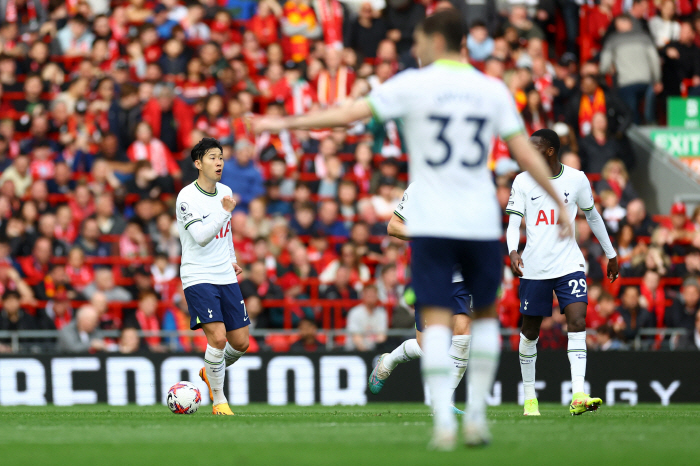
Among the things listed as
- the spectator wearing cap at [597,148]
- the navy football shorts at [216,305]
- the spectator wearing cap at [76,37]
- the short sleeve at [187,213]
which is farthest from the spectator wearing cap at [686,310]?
the spectator wearing cap at [76,37]

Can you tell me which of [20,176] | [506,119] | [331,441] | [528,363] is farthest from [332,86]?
[506,119]

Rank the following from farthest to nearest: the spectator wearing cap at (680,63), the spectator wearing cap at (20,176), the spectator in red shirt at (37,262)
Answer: the spectator wearing cap at (680,63) → the spectator wearing cap at (20,176) → the spectator in red shirt at (37,262)

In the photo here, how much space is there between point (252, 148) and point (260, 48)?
3.80 m

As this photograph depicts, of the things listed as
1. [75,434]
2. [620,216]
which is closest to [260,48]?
[620,216]

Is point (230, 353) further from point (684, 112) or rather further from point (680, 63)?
point (680, 63)

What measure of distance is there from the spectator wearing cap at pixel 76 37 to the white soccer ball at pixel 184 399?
38.3ft

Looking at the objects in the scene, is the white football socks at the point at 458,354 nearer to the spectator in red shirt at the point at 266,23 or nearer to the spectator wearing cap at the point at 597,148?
the spectator wearing cap at the point at 597,148

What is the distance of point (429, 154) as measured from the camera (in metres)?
6.32

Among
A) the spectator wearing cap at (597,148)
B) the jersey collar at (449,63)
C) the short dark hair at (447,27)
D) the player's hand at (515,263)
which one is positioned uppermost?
the spectator wearing cap at (597,148)

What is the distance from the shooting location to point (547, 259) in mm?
10484

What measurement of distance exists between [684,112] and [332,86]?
260 inches

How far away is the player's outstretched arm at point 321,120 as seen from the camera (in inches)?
241

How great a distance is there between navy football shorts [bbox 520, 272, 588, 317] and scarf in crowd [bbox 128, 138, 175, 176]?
951 cm

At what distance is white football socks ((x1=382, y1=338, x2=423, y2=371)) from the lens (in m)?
10.7
